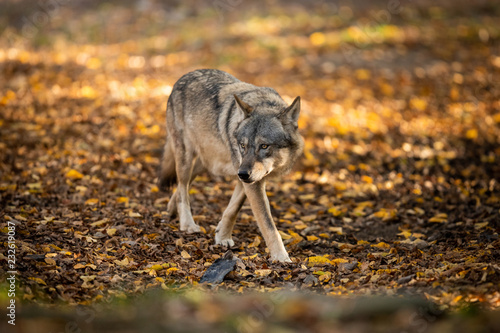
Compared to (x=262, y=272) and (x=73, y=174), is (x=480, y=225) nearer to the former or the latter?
(x=262, y=272)

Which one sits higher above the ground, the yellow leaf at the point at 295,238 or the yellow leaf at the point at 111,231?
the yellow leaf at the point at 111,231

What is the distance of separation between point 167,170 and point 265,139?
2.26 meters

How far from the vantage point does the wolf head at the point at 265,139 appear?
5.29 meters

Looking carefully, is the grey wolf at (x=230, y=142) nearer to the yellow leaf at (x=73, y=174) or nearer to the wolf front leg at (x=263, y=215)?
the wolf front leg at (x=263, y=215)

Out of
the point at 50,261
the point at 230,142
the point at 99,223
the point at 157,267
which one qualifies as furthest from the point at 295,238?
the point at 50,261

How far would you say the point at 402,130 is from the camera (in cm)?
1045

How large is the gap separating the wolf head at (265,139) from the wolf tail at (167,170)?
5.75ft

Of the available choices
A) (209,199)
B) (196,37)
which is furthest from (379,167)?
(196,37)

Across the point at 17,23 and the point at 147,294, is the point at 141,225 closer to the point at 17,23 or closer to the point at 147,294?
the point at 147,294

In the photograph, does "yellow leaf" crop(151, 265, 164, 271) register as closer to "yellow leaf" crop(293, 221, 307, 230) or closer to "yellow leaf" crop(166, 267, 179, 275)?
"yellow leaf" crop(166, 267, 179, 275)

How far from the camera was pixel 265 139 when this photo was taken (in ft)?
17.6

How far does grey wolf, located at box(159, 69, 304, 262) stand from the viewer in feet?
17.8

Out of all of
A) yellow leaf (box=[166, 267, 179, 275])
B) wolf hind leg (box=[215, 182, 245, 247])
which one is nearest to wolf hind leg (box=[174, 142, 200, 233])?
wolf hind leg (box=[215, 182, 245, 247])

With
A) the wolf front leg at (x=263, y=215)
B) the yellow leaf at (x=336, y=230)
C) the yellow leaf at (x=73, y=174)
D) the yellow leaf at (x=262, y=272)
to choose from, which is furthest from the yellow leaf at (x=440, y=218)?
the yellow leaf at (x=73, y=174)
